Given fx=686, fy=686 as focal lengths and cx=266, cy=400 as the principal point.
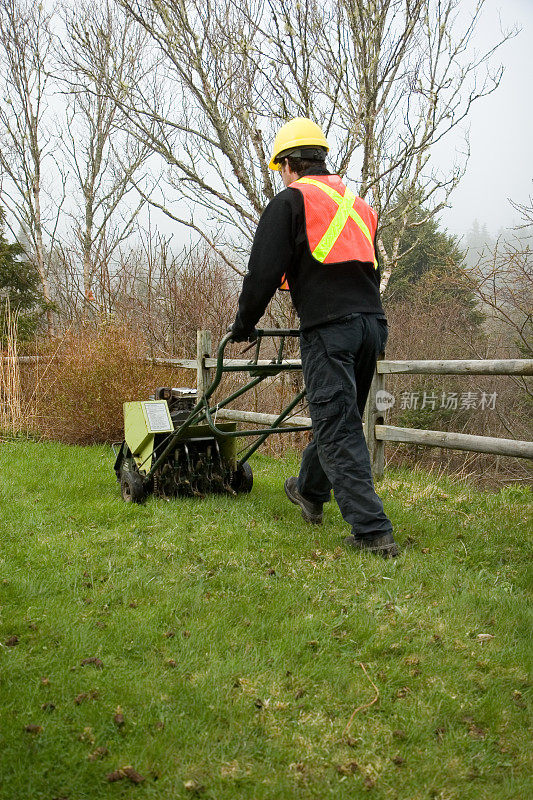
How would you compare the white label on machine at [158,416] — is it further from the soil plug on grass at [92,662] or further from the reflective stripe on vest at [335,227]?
the soil plug on grass at [92,662]

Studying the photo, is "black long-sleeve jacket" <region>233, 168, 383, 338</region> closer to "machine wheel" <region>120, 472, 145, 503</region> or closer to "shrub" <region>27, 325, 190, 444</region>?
"machine wheel" <region>120, 472, 145, 503</region>

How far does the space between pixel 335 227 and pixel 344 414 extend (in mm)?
930

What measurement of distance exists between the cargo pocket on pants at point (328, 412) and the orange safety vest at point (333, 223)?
2.12 feet

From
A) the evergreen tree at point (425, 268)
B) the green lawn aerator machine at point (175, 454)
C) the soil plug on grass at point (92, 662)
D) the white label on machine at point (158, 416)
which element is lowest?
the soil plug on grass at point (92, 662)

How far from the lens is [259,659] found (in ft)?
8.13

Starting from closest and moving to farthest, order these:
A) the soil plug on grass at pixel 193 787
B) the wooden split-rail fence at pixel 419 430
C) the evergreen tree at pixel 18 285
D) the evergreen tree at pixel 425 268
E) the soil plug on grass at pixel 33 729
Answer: the soil plug on grass at pixel 193 787 → the soil plug on grass at pixel 33 729 → the wooden split-rail fence at pixel 419 430 → the evergreen tree at pixel 18 285 → the evergreen tree at pixel 425 268

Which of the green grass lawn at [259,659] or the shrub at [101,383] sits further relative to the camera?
the shrub at [101,383]

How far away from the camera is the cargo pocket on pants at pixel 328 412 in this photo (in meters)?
3.42

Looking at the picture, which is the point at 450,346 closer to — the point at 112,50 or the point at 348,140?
the point at 348,140

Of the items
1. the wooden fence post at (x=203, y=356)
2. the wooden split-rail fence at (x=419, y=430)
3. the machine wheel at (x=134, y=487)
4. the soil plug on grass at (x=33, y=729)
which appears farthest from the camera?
the wooden fence post at (x=203, y=356)

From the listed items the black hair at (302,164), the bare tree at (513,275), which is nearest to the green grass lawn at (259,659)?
the black hair at (302,164)

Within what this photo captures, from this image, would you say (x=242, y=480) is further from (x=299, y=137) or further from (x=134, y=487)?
(x=299, y=137)

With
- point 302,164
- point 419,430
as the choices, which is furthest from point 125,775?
point 419,430

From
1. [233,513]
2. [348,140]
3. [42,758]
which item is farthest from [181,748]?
[348,140]
